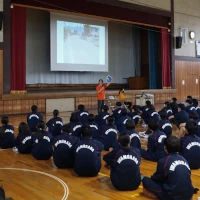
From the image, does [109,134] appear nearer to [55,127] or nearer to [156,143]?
[156,143]

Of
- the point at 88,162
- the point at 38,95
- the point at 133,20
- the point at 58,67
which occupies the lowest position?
the point at 88,162

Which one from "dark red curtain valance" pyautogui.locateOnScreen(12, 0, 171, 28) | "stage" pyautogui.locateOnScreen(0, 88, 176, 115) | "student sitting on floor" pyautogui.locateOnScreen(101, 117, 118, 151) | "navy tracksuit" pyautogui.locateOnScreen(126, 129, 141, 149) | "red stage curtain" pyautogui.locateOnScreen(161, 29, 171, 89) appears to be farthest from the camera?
"red stage curtain" pyautogui.locateOnScreen(161, 29, 171, 89)


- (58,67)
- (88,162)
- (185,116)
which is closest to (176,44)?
(58,67)

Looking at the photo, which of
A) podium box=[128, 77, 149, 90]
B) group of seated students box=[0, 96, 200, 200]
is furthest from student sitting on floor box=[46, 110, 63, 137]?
podium box=[128, 77, 149, 90]

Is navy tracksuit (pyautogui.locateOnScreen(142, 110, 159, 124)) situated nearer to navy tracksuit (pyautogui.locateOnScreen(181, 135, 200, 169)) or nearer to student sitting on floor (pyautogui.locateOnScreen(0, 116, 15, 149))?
navy tracksuit (pyautogui.locateOnScreen(181, 135, 200, 169))

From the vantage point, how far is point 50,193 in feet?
11.0

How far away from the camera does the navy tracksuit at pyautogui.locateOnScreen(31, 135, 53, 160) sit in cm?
478

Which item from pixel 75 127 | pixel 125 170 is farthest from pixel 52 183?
pixel 75 127

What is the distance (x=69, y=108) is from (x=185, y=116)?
19.2 ft

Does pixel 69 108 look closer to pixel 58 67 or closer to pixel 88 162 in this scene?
pixel 58 67

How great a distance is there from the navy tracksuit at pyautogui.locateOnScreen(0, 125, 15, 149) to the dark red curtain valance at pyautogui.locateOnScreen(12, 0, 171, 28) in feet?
19.5

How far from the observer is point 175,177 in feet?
9.33

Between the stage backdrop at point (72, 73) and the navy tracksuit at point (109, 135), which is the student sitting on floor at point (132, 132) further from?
the stage backdrop at point (72, 73)

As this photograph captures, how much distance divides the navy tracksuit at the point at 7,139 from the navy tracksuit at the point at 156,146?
2.52 m
